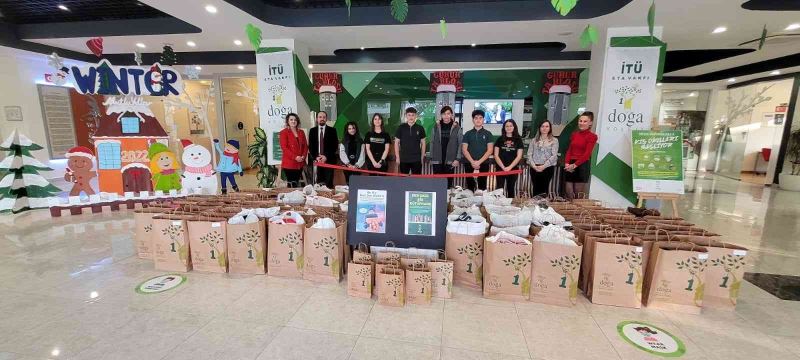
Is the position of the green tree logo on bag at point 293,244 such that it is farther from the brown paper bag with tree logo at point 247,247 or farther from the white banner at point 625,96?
the white banner at point 625,96

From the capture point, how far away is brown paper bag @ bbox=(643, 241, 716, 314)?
88.7 inches

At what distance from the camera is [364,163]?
5.29 metres

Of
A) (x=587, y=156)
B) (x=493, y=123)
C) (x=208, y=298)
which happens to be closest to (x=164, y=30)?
(x=208, y=298)

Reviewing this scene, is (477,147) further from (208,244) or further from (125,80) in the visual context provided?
(125,80)

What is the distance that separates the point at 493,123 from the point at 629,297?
455cm

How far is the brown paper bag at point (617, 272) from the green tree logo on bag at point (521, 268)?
1.53 ft

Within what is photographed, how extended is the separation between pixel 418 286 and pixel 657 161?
375 centimetres

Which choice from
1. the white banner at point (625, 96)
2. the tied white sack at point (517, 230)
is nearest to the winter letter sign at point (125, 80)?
the tied white sack at point (517, 230)

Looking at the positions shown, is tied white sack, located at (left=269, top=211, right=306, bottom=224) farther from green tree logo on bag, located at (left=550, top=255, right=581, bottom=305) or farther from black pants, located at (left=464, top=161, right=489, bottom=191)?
black pants, located at (left=464, top=161, right=489, bottom=191)

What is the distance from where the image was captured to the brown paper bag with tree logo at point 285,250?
8.82 ft

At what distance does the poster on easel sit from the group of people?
53 centimetres

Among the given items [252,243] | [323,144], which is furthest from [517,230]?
[323,144]

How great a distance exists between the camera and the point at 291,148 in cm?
512

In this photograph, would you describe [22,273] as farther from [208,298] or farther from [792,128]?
[792,128]
